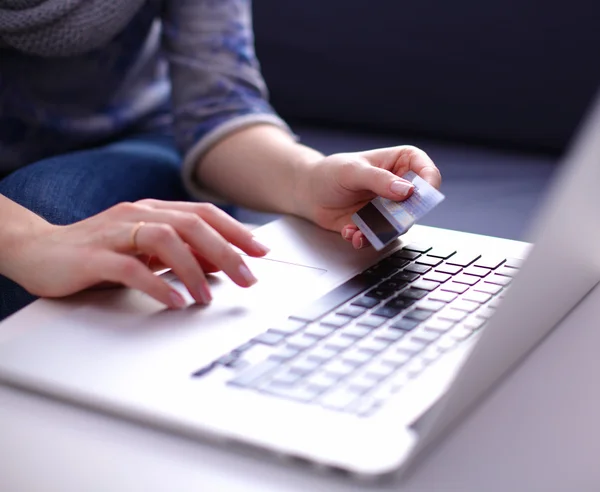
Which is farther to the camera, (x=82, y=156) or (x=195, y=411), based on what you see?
(x=82, y=156)

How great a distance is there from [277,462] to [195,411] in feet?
0.16

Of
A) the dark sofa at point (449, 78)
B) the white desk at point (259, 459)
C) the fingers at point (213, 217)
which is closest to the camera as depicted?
the white desk at point (259, 459)

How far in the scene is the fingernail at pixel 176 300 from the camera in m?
0.49

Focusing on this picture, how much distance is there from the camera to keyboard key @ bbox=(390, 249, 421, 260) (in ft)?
1.98

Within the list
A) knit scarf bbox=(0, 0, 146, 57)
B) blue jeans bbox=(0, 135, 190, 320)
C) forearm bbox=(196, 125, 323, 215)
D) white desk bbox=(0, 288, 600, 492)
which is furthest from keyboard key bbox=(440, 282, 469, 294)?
Result: knit scarf bbox=(0, 0, 146, 57)

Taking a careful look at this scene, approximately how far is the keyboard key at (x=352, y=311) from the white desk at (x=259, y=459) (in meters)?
0.09

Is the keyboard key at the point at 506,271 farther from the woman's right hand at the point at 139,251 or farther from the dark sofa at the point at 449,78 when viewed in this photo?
the dark sofa at the point at 449,78

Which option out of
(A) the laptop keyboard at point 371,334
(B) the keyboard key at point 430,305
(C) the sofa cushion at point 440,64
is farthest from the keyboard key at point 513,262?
(C) the sofa cushion at point 440,64

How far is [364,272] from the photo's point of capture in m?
0.57

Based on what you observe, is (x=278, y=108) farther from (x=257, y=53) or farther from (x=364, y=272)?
(x=364, y=272)

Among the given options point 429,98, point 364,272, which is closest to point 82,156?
point 364,272

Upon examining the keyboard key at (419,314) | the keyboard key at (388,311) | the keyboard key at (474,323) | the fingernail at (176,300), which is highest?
the keyboard key at (474,323)

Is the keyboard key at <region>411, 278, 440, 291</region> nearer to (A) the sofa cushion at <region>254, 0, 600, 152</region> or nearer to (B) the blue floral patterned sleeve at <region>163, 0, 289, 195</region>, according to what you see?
(B) the blue floral patterned sleeve at <region>163, 0, 289, 195</region>

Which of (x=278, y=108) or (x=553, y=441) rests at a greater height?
(x=553, y=441)
